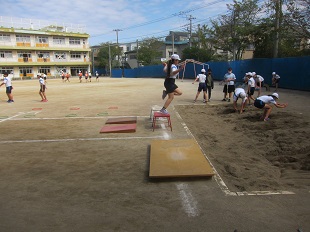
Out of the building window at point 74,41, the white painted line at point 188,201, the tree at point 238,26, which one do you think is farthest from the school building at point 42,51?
the white painted line at point 188,201

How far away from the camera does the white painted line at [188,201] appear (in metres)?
3.47

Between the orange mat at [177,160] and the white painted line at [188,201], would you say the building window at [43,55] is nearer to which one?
the orange mat at [177,160]

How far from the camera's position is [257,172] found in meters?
4.78

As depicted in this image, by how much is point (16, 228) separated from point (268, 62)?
24.1 metres

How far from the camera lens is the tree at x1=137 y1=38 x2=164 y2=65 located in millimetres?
74250

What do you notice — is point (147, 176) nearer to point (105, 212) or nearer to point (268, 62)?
point (105, 212)

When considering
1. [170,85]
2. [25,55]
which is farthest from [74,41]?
[170,85]

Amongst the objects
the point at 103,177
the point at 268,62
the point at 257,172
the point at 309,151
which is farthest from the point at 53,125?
the point at 268,62

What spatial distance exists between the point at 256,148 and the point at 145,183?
3.17 m

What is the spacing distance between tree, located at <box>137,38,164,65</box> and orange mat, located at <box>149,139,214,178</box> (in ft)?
226

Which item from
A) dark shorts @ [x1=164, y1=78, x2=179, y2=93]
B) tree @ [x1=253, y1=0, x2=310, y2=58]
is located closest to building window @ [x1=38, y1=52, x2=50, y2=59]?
tree @ [x1=253, y1=0, x2=310, y2=58]

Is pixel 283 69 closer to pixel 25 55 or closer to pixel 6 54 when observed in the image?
pixel 25 55

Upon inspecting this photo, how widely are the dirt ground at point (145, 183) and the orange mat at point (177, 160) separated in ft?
0.46

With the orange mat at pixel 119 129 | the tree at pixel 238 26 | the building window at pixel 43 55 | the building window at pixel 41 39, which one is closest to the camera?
the orange mat at pixel 119 129
